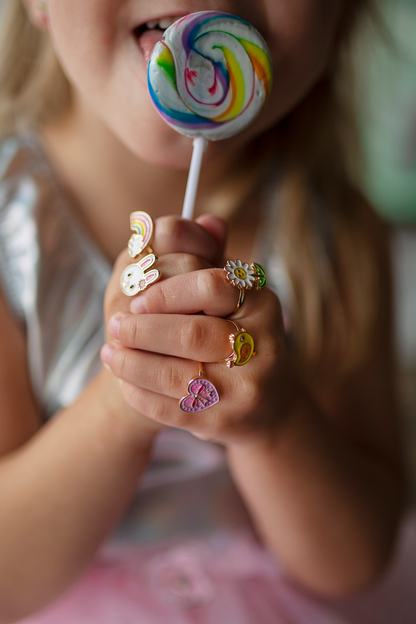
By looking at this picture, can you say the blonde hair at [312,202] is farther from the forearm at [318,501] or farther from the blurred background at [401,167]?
the blurred background at [401,167]

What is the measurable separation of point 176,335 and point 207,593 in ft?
2.14

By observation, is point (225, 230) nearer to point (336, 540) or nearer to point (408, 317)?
point (336, 540)

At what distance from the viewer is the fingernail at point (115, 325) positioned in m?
0.64

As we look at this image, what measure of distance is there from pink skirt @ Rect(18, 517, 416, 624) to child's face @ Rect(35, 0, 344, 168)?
0.76 meters

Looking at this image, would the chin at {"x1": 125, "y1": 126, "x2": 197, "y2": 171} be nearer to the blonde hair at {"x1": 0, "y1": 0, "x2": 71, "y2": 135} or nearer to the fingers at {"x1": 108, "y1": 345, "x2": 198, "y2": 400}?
the fingers at {"x1": 108, "y1": 345, "x2": 198, "y2": 400}

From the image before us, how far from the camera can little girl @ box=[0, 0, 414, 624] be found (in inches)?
27.3

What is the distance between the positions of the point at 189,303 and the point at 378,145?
10.1 feet

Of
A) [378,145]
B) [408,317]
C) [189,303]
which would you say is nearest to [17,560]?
[189,303]

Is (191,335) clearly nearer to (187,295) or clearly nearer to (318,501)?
(187,295)

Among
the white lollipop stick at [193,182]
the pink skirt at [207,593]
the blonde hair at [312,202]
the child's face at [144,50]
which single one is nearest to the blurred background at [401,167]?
the blonde hair at [312,202]

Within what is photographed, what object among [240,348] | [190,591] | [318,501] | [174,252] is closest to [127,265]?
[174,252]

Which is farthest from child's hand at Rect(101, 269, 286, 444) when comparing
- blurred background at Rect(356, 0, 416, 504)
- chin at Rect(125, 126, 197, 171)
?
blurred background at Rect(356, 0, 416, 504)

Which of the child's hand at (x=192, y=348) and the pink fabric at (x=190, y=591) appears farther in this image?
the pink fabric at (x=190, y=591)

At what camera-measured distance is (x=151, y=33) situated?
749 mm
